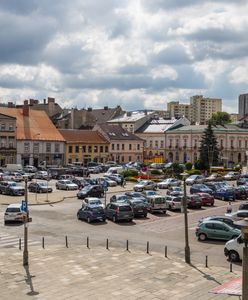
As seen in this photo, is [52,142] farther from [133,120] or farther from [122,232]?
[122,232]

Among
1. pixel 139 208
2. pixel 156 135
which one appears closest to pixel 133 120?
pixel 156 135

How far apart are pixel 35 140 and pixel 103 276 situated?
71.8 meters

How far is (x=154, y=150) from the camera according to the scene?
119312mm

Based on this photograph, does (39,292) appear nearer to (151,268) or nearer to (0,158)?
(151,268)

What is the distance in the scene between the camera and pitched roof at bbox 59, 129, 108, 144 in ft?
328

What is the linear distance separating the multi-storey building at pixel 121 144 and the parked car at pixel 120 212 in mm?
67529

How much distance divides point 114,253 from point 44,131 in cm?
7102

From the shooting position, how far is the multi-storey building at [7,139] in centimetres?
8850

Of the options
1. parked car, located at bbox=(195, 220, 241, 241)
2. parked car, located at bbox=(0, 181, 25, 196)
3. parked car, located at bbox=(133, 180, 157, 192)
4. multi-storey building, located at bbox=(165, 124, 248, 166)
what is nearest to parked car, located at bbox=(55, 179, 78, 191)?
parked car, located at bbox=(0, 181, 25, 196)

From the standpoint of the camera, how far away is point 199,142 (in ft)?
365

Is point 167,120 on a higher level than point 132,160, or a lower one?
higher

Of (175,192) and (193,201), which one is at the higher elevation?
(175,192)

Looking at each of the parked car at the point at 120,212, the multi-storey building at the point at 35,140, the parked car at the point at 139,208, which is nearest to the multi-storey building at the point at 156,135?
the multi-storey building at the point at 35,140

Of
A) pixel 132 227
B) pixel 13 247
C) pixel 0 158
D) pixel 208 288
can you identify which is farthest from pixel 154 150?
pixel 208 288
